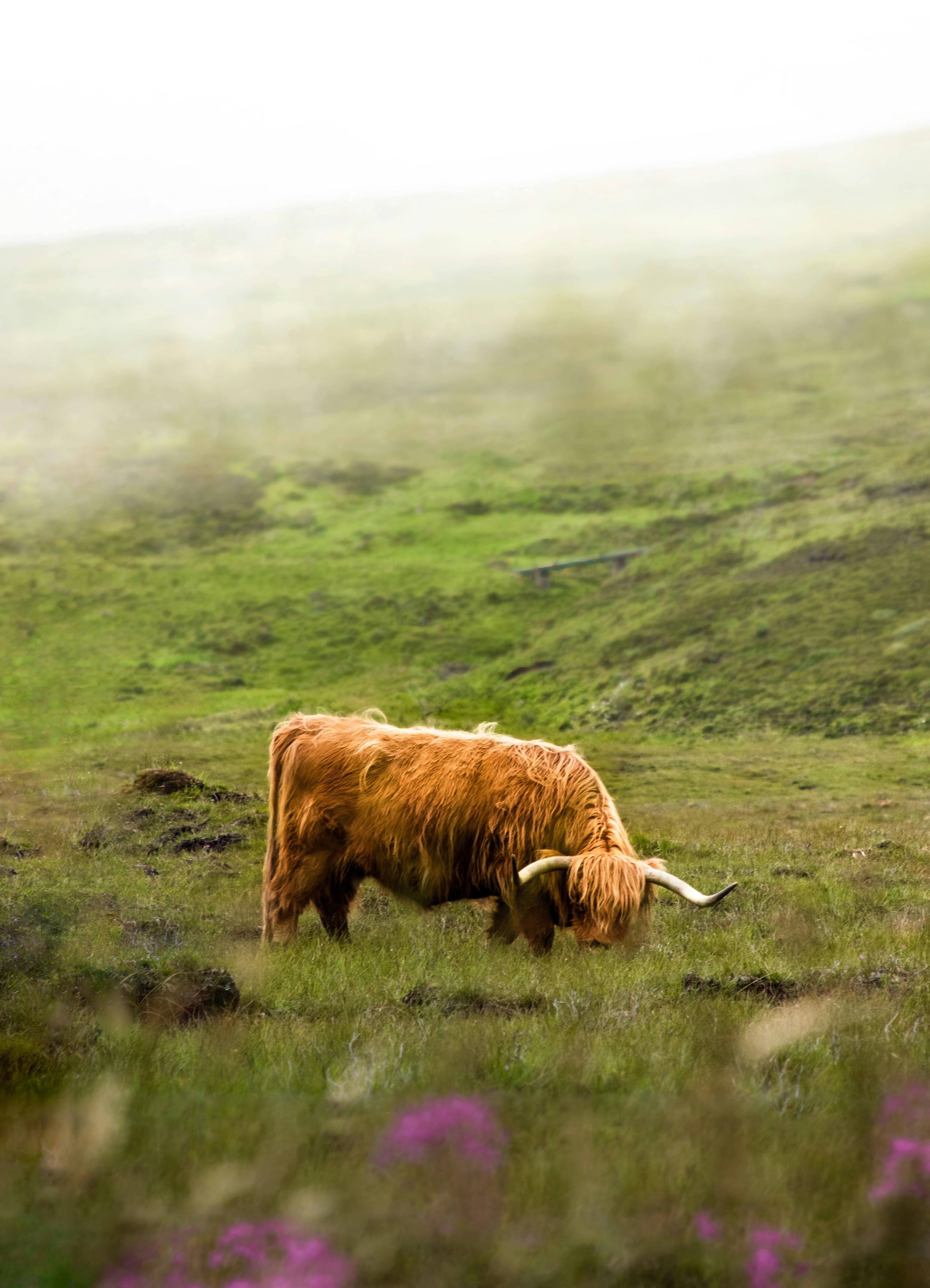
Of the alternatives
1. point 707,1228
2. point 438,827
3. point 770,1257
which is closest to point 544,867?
point 438,827

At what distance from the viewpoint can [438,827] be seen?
8.10 m

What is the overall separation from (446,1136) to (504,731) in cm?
2955

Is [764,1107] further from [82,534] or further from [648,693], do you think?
[82,534]

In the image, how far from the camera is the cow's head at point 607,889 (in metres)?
7.02

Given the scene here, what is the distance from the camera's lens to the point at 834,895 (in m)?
9.68

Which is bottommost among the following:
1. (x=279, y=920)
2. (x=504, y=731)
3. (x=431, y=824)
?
(x=504, y=731)

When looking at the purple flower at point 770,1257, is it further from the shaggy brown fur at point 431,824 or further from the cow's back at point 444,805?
the cow's back at point 444,805

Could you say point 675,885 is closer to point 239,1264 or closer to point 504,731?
point 239,1264

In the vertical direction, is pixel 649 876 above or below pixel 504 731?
above

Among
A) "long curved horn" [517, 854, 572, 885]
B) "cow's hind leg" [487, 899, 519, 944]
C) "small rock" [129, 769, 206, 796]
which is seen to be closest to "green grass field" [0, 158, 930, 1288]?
"cow's hind leg" [487, 899, 519, 944]

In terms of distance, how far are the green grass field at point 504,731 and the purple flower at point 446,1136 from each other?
51 mm

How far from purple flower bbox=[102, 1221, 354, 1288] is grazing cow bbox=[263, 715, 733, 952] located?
429cm

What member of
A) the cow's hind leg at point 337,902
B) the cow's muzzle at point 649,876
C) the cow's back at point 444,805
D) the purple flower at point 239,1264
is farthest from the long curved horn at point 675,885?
the purple flower at point 239,1264

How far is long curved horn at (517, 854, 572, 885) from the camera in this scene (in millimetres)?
7281
